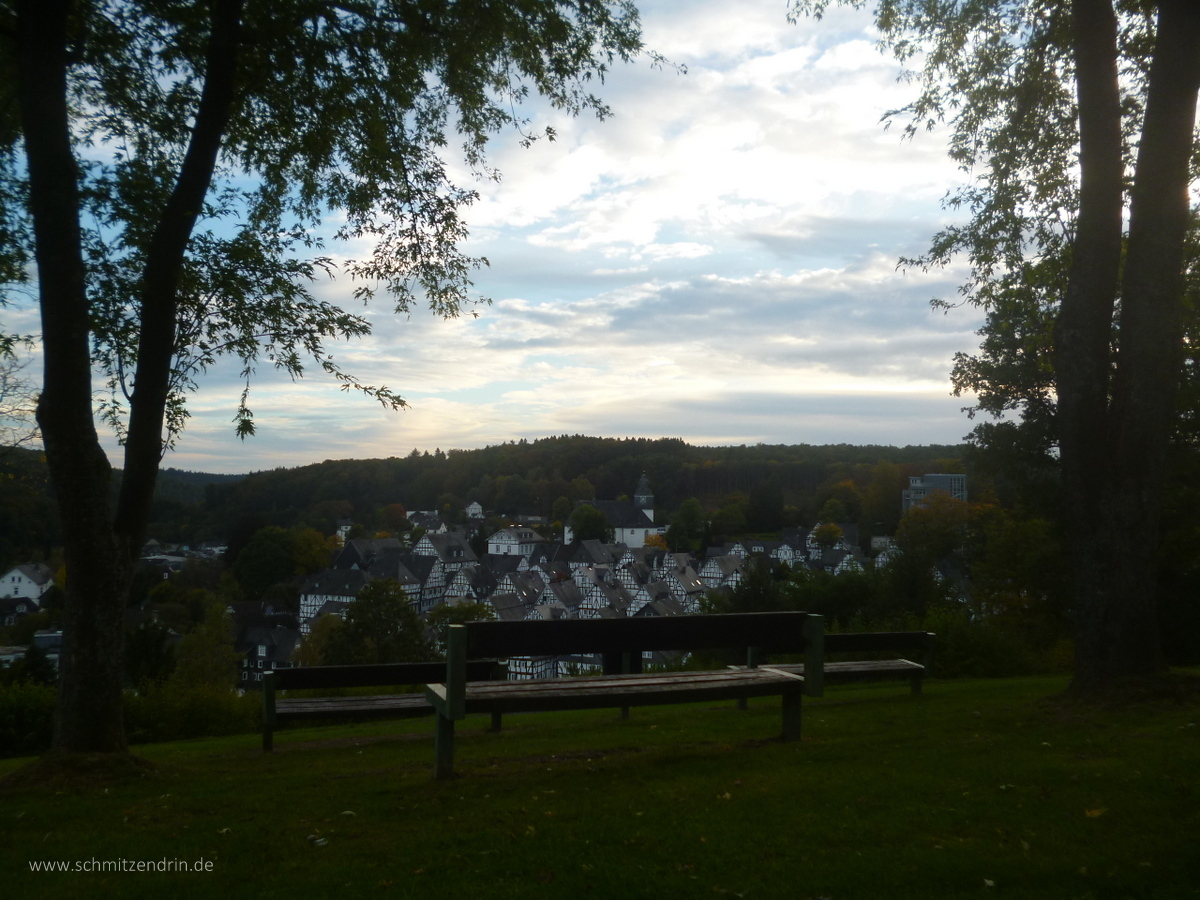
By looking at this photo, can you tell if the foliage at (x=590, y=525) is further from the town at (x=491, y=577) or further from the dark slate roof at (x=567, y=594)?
the dark slate roof at (x=567, y=594)

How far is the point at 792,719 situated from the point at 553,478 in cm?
8175

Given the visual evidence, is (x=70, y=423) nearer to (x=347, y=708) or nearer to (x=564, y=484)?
(x=347, y=708)

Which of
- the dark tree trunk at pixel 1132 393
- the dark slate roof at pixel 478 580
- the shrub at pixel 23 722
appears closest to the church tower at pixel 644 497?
the dark slate roof at pixel 478 580

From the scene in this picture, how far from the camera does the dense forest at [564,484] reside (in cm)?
5431

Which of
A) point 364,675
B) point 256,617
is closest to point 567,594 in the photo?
point 256,617

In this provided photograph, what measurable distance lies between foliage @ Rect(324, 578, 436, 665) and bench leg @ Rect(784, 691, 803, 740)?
18227mm

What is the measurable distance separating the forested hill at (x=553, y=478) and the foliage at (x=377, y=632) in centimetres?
3013

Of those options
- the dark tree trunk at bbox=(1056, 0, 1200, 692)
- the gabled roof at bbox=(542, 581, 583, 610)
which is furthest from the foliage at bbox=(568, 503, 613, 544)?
the dark tree trunk at bbox=(1056, 0, 1200, 692)

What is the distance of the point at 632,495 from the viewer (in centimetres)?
9025

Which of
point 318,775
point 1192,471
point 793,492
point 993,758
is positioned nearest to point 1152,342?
point 993,758

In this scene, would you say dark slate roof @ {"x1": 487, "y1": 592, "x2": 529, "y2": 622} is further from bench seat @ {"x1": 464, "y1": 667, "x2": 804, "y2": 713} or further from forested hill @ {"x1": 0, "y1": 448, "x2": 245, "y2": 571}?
bench seat @ {"x1": 464, "y1": 667, "x2": 804, "y2": 713}

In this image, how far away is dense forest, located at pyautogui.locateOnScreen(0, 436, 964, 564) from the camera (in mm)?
54312

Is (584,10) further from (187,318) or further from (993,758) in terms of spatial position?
(993,758)

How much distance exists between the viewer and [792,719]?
243 inches
